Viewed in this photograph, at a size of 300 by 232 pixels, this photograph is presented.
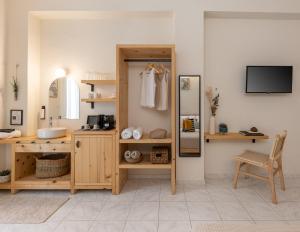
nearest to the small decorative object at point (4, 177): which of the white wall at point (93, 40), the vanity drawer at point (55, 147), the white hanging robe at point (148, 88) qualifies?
the vanity drawer at point (55, 147)

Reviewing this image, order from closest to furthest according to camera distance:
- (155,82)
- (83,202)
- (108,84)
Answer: (83,202) < (155,82) < (108,84)

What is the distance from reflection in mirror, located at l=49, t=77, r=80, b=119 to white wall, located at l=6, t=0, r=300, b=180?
40 cm

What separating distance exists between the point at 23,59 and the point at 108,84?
1270 mm

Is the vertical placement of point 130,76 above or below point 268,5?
below

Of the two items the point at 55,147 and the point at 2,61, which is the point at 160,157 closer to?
the point at 55,147

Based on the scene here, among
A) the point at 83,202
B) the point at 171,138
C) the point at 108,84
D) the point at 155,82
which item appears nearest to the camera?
the point at 83,202

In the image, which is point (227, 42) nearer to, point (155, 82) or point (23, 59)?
point (155, 82)

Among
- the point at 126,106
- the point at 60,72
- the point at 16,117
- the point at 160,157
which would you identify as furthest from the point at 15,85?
the point at 160,157

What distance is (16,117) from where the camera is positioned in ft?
10.1

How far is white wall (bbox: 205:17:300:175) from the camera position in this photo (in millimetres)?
3348

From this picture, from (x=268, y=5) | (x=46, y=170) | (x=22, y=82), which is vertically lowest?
(x=46, y=170)

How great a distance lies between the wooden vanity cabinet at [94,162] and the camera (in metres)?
2.75

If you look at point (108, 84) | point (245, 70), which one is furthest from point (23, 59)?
point (245, 70)

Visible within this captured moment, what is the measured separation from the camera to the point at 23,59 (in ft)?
10.1
